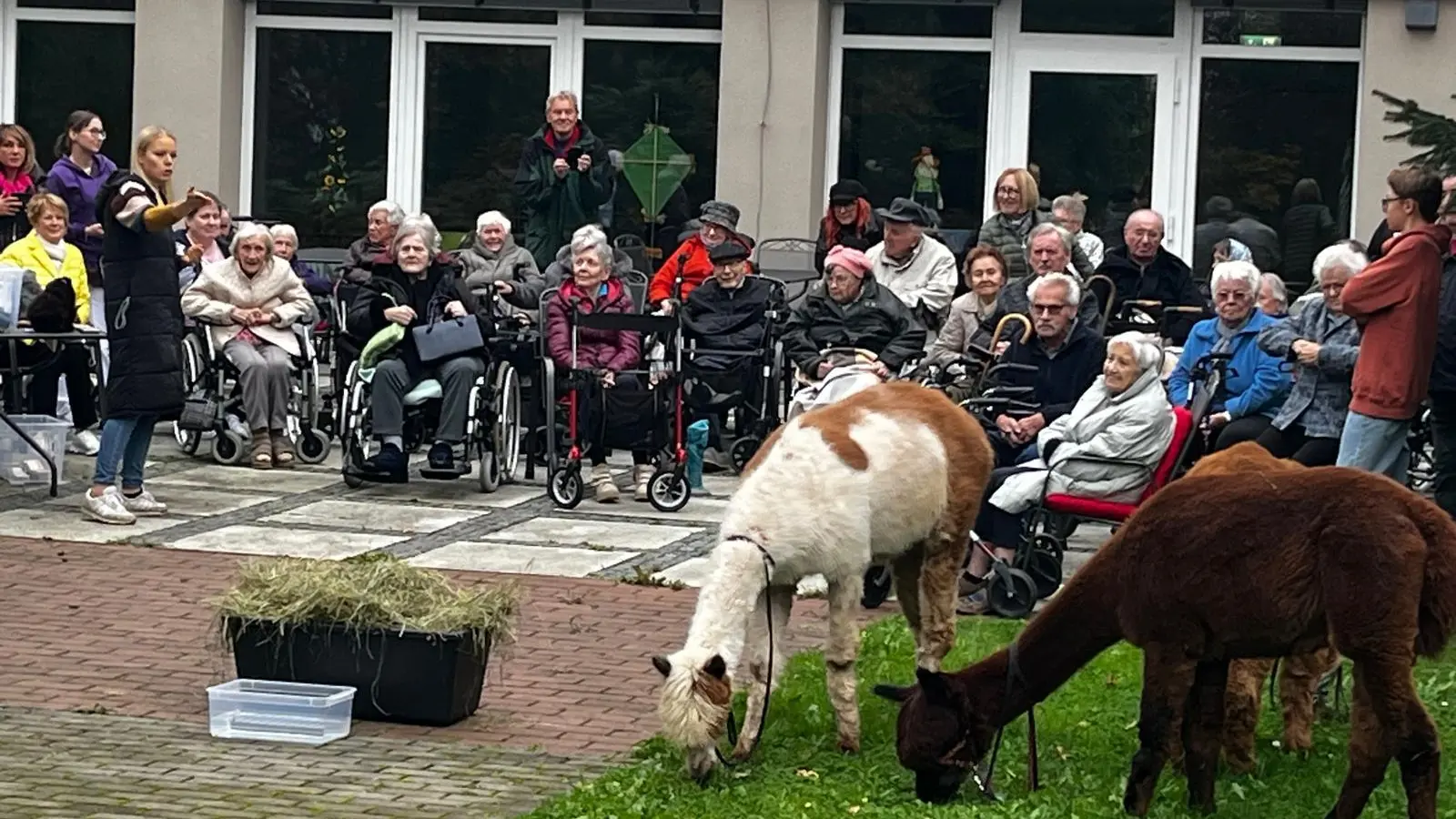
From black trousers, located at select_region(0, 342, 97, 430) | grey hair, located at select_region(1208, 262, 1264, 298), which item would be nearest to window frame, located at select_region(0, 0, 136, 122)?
black trousers, located at select_region(0, 342, 97, 430)

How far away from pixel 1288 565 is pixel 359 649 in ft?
11.1

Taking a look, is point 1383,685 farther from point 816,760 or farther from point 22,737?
point 22,737

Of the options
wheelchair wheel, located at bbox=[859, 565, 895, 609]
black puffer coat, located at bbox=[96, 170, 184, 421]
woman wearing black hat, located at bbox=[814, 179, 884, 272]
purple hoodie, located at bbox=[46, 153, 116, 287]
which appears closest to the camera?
wheelchair wheel, located at bbox=[859, 565, 895, 609]

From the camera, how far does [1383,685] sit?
22.5 ft

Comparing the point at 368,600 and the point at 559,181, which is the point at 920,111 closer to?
the point at 559,181

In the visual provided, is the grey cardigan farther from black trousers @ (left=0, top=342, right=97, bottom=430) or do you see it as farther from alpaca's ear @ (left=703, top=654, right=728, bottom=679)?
black trousers @ (left=0, top=342, right=97, bottom=430)

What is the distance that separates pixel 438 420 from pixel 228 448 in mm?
1791

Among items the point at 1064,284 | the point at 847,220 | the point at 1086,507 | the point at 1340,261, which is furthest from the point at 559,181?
the point at 1086,507

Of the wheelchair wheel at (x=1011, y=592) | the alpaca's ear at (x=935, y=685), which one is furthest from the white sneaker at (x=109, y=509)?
the alpaca's ear at (x=935, y=685)

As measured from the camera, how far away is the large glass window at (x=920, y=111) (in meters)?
20.3

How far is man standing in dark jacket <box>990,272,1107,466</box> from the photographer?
12.1 meters

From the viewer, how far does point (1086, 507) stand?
11273 millimetres

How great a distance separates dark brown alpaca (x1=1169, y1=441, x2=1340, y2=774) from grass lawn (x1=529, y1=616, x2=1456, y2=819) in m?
0.08

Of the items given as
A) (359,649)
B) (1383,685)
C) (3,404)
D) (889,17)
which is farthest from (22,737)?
→ (889,17)
